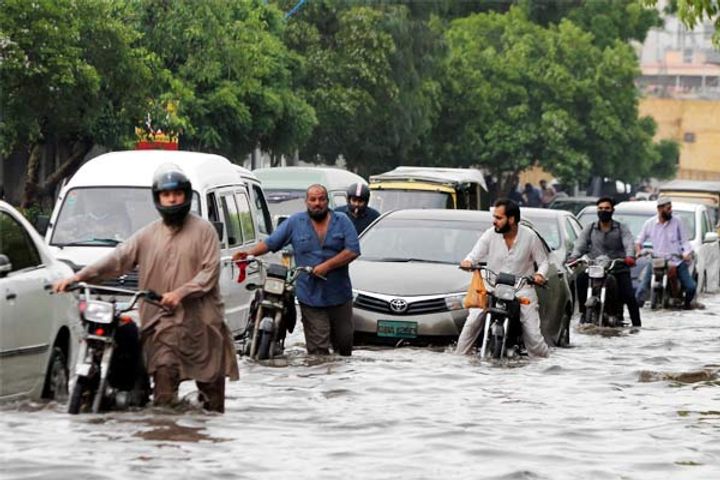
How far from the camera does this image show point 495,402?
1362 centimetres

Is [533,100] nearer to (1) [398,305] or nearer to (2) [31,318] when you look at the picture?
(1) [398,305]

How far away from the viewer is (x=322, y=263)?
1588cm

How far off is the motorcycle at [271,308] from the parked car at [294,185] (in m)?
11.7

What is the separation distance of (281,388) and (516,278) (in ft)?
11.4

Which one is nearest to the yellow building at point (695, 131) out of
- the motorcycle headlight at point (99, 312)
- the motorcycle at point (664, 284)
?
the motorcycle at point (664, 284)

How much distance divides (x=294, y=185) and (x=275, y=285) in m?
13.1

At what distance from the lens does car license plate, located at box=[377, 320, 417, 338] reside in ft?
58.3

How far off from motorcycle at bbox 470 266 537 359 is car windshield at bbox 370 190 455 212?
14022mm

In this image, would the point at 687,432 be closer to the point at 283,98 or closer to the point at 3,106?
the point at 3,106

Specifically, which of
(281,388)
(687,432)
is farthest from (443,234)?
(687,432)

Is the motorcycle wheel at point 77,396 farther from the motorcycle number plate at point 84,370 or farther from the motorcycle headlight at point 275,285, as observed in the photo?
the motorcycle headlight at point 275,285

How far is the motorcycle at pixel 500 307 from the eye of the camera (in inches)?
657

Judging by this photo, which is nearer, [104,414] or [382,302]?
[104,414]

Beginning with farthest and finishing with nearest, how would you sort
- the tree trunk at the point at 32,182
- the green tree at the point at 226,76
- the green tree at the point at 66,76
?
the green tree at the point at 226,76 → the tree trunk at the point at 32,182 → the green tree at the point at 66,76
